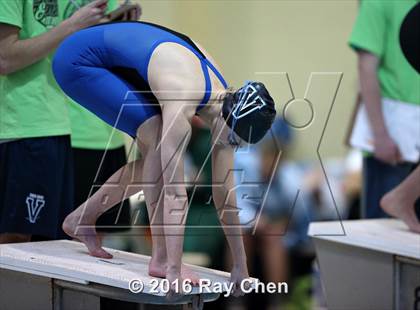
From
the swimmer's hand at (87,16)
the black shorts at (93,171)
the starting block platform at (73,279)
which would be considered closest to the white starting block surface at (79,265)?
the starting block platform at (73,279)

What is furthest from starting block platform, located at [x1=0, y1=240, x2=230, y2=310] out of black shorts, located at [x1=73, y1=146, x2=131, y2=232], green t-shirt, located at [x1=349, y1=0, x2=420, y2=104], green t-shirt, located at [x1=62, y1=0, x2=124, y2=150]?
green t-shirt, located at [x1=349, y1=0, x2=420, y2=104]

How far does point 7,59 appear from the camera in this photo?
3.44m

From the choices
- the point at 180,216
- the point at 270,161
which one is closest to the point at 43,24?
the point at 180,216

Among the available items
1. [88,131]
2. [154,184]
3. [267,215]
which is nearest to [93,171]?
[88,131]

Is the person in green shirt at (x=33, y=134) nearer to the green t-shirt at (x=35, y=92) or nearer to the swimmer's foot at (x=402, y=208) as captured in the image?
the green t-shirt at (x=35, y=92)

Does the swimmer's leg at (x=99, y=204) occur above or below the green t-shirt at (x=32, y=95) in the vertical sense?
below

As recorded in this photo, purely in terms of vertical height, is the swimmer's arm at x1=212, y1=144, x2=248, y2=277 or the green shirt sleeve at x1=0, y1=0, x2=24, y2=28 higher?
the green shirt sleeve at x1=0, y1=0, x2=24, y2=28

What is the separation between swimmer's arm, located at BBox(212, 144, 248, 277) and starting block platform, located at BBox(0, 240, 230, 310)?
0.27 ft

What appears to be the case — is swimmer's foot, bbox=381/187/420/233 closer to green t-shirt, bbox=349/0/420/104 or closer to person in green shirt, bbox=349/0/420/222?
person in green shirt, bbox=349/0/420/222

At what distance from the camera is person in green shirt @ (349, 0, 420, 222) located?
425cm

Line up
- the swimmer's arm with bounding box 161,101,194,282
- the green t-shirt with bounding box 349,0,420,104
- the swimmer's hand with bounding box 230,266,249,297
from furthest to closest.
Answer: the green t-shirt with bounding box 349,0,420,104 → the swimmer's hand with bounding box 230,266,249,297 → the swimmer's arm with bounding box 161,101,194,282

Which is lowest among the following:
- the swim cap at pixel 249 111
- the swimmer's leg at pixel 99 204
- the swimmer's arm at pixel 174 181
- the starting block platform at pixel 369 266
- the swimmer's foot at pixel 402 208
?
the starting block platform at pixel 369 266

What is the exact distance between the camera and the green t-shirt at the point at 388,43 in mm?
4238

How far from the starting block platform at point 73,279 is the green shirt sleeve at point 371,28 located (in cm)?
153
